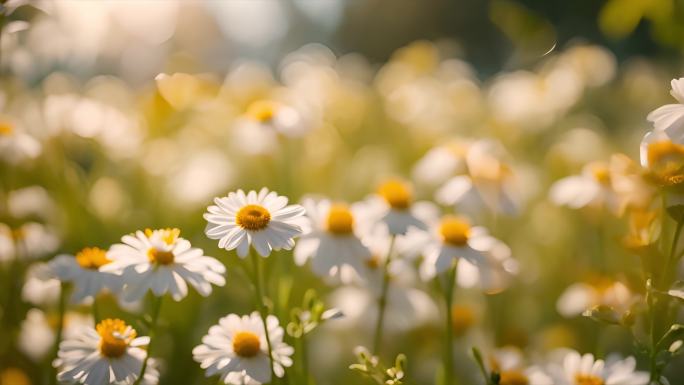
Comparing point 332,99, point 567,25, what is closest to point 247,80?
point 332,99

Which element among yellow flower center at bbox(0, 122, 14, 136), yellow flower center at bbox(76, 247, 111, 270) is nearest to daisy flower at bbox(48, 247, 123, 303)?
yellow flower center at bbox(76, 247, 111, 270)

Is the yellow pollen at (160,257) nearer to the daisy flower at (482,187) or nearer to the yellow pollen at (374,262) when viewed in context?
the yellow pollen at (374,262)

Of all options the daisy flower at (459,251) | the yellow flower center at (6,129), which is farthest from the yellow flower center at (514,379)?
the yellow flower center at (6,129)

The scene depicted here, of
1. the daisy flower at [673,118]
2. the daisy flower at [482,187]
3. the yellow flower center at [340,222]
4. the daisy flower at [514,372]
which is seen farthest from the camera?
the daisy flower at [482,187]

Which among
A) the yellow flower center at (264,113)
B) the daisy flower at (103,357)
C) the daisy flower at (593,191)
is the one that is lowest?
the daisy flower at (593,191)

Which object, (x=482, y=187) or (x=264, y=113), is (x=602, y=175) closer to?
(x=482, y=187)

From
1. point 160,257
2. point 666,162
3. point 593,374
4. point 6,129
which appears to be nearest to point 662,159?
→ point 666,162
